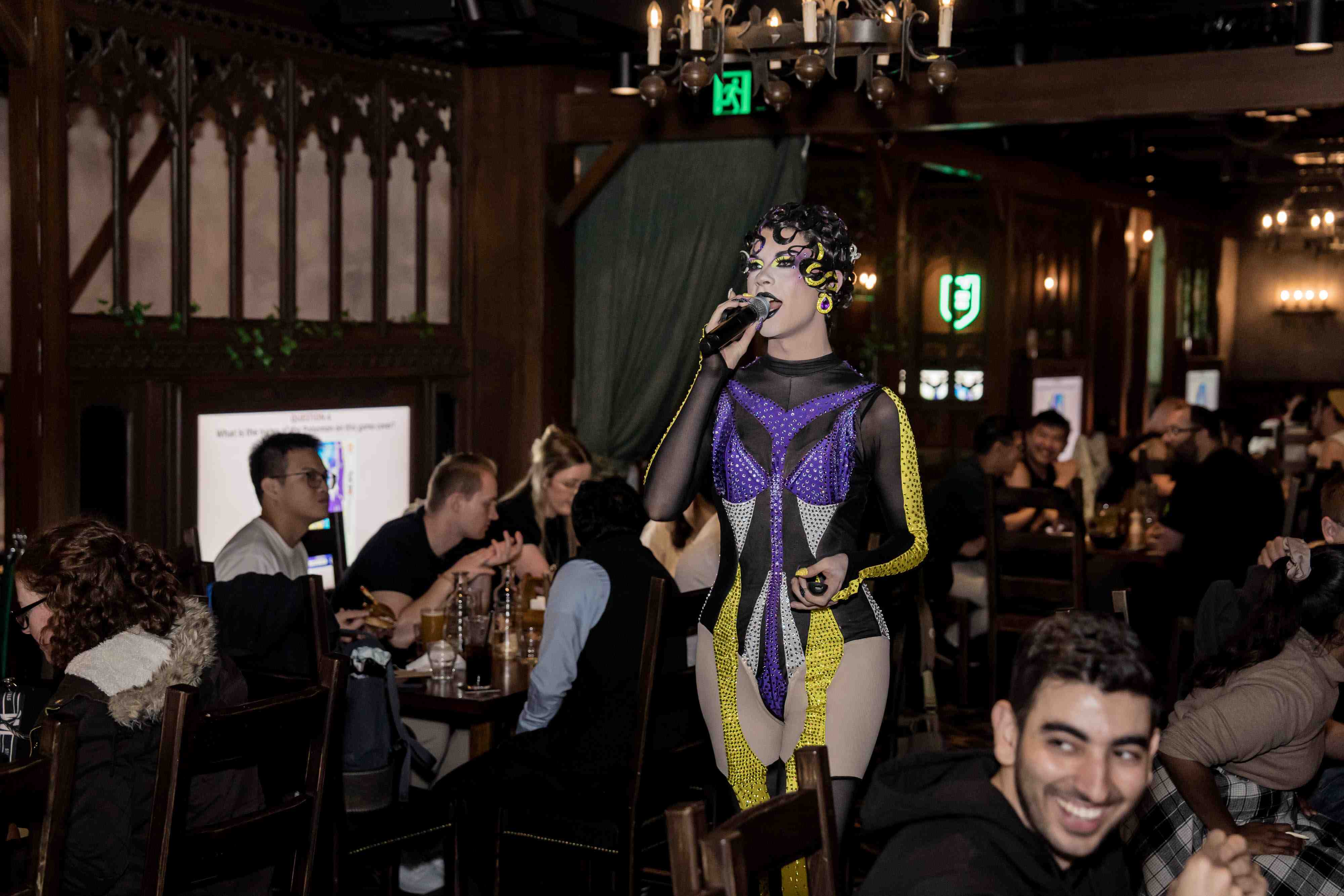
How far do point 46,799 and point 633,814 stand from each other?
1588mm

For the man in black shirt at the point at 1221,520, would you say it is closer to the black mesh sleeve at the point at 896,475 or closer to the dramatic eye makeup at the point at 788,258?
the black mesh sleeve at the point at 896,475

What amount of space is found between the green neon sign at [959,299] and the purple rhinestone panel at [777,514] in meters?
8.36

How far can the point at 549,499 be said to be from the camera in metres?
5.62

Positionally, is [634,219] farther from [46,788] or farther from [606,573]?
[46,788]

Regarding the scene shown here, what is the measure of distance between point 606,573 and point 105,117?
2.84m

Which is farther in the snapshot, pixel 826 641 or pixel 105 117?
pixel 105 117

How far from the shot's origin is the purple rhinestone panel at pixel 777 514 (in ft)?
8.33

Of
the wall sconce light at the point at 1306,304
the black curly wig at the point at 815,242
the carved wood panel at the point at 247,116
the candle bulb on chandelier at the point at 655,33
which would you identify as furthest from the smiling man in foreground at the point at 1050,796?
the wall sconce light at the point at 1306,304

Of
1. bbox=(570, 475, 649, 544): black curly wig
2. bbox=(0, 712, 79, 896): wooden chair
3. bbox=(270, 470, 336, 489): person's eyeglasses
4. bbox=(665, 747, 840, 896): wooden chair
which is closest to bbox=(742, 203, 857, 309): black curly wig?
bbox=(665, 747, 840, 896): wooden chair

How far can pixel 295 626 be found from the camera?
3605 mm

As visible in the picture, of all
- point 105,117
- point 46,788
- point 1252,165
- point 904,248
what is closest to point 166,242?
point 105,117

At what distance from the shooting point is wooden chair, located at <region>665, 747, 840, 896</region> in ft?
5.80

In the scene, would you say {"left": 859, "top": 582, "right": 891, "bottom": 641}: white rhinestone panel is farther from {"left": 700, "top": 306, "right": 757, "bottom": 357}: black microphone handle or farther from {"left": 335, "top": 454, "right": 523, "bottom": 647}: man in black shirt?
{"left": 335, "top": 454, "right": 523, "bottom": 647}: man in black shirt

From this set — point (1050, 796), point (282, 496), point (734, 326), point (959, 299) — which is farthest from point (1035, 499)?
point (959, 299)
